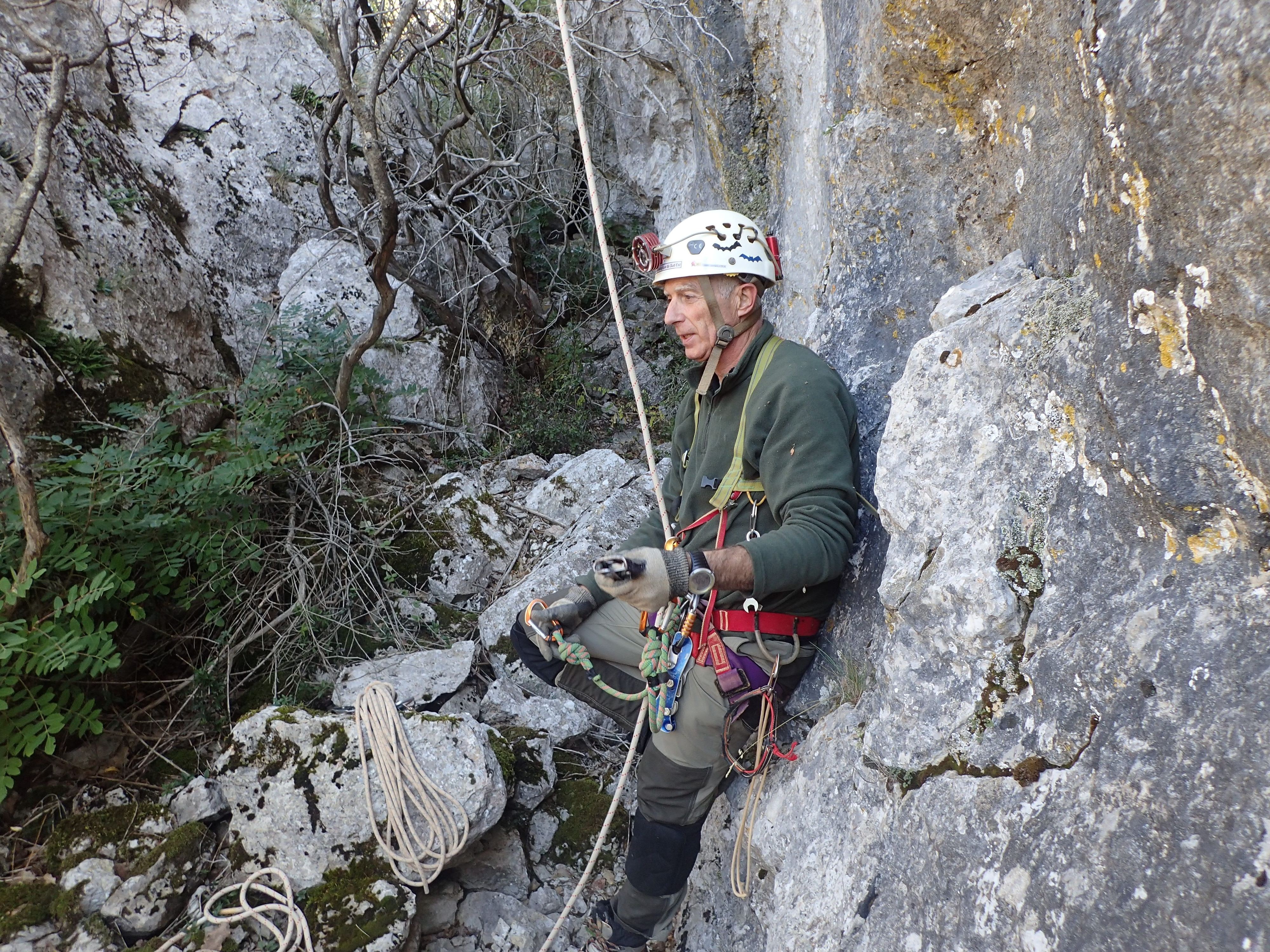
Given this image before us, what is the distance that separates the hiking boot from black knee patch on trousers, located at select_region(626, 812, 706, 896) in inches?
9.3

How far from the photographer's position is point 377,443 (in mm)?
5051

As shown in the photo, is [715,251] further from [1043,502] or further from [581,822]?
[581,822]

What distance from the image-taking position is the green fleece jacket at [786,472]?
7.22ft

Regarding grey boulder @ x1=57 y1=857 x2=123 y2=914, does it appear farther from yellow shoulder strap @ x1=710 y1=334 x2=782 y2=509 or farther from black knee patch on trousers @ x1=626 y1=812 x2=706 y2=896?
yellow shoulder strap @ x1=710 y1=334 x2=782 y2=509

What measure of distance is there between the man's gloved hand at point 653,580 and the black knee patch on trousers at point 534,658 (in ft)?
2.65

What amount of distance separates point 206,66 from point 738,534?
→ 606cm

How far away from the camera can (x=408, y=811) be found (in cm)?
289

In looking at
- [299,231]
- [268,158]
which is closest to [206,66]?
[268,158]

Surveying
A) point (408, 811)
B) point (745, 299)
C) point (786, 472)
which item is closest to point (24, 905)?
point (408, 811)

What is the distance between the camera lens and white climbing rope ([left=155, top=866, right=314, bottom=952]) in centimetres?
269

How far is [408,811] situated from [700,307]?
2181 millimetres

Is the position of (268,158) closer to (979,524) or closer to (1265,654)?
(979,524)

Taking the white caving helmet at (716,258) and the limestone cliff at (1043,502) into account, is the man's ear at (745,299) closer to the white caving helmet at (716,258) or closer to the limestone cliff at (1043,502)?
the white caving helmet at (716,258)

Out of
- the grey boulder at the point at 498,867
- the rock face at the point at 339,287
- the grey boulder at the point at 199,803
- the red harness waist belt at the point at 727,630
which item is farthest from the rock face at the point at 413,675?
the rock face at the point at 339,287
